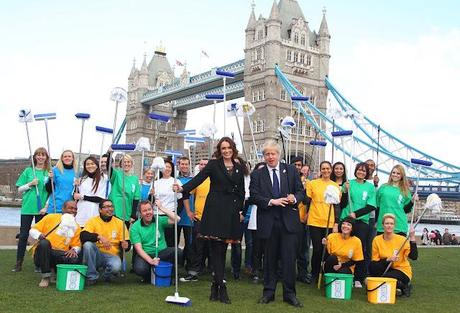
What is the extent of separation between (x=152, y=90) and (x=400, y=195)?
65.2 meters

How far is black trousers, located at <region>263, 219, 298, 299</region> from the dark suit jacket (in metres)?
0.08

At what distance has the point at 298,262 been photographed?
22.9 feet

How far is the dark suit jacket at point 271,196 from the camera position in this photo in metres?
5.34

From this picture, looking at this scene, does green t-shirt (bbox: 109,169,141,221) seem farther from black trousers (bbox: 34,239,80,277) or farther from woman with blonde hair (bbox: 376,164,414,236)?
woman with blonde hair (bbox: 376,164,414,236)

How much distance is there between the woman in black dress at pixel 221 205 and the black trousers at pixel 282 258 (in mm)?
349

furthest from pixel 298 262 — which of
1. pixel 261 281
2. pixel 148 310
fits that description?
pixel 148 310

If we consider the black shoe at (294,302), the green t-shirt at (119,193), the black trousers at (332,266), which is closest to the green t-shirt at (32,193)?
the green t-shirt at (119,193)

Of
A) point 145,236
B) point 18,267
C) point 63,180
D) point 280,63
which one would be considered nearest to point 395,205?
point 145,236

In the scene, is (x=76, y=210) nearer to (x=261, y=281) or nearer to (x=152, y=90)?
(x=261, y=281)

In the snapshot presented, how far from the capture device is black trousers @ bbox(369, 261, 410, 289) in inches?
235

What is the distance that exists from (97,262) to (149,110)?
66519 mm

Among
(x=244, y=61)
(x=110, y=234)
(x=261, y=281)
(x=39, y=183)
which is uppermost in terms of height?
(x=244, y=61)

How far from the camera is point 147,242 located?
6.24 m

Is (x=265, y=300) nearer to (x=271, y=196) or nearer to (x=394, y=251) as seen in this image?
(x=271, y=196)
